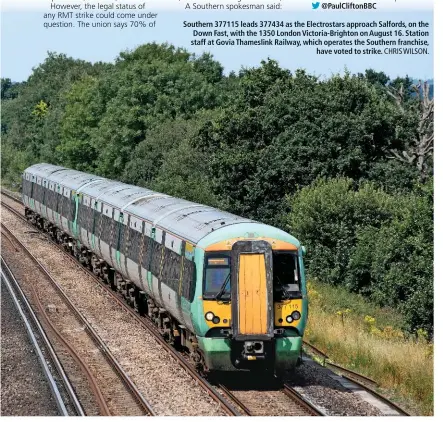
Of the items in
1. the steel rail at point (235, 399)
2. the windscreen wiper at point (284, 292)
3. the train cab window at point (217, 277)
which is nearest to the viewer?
the steel rail at point (235, 399)

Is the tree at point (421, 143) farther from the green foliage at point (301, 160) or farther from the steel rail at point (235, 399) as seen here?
the steel rail at point (235, 399)

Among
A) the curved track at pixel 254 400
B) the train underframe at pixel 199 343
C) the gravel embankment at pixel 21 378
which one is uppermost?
the train underframe at pixel 199 343

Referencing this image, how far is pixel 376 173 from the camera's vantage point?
126 ft

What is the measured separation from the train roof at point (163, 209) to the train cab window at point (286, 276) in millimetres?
1230

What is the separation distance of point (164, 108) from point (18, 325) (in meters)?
35.0

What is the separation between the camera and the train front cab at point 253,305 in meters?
16.3

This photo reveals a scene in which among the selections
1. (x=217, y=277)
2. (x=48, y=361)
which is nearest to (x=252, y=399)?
(x=217, y=277)

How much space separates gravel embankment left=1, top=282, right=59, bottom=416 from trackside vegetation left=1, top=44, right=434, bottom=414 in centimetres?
686

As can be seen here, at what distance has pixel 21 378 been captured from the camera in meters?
18.2

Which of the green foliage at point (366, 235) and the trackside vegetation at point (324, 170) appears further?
the green foliage at point (366, 235)

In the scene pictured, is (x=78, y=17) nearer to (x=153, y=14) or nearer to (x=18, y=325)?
(x=153, y=14)

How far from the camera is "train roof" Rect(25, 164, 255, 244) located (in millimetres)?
18281

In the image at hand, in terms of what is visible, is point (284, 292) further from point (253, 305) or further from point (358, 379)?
point (358, 379)

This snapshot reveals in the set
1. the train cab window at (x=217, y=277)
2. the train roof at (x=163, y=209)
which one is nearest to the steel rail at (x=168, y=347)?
A: the train cab window at (x=217, y=277)
